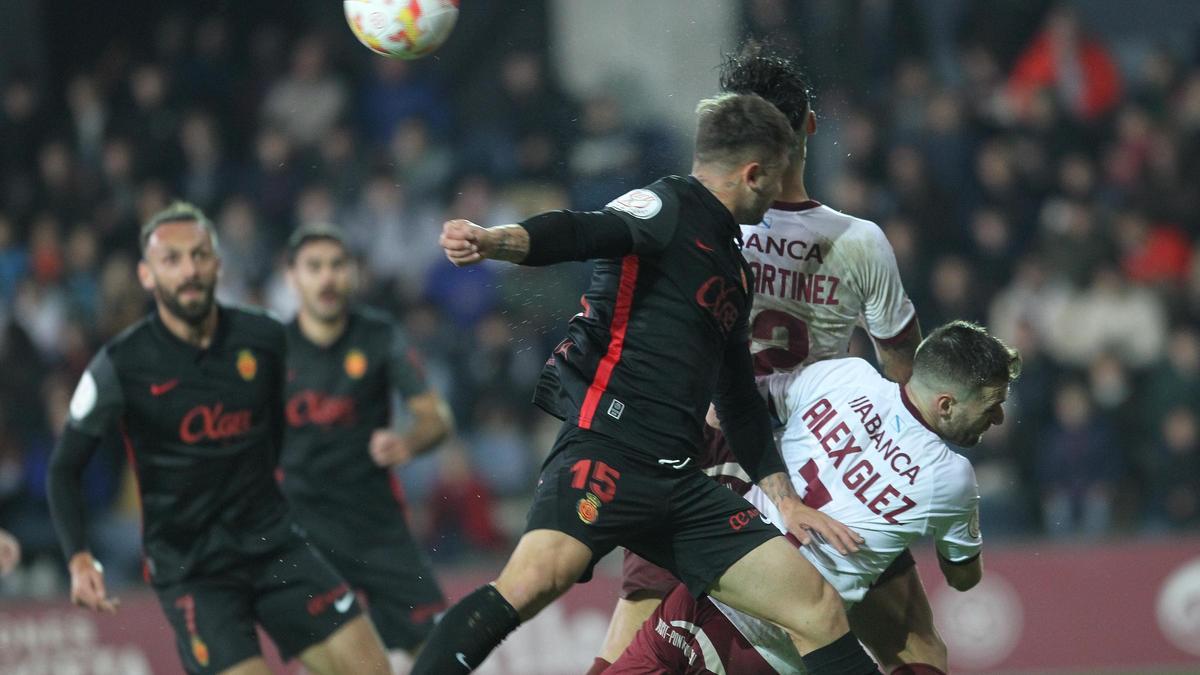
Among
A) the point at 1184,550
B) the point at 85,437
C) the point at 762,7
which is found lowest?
the point at 1184,550

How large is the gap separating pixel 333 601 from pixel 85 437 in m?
1.08

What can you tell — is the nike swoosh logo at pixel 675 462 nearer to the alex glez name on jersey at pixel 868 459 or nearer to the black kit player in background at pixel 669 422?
the black kit player in background at pixel 669 422

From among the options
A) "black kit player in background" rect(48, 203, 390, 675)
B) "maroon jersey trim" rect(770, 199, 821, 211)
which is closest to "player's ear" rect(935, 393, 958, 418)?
"maroon jersey trim" rect(770, 199, 821, 211)

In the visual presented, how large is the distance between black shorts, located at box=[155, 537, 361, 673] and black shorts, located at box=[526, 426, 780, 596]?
1646 millimetres

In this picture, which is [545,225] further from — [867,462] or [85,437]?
[85,437]

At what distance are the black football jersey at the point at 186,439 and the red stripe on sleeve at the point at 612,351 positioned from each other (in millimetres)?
1939

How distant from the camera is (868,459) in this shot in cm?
468

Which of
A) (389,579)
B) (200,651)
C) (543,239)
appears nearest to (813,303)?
(543,239)

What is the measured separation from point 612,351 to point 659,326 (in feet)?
0.50

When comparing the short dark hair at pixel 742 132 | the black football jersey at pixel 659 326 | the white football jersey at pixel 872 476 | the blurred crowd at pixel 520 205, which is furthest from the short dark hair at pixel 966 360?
the blurred crowd at pixel 520 205

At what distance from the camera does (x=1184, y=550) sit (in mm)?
9266

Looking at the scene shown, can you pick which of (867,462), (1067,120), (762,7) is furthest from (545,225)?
(1067,120)

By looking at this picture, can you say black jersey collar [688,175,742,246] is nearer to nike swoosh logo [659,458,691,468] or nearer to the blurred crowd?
nike swoosh logo [659,458,691,468]

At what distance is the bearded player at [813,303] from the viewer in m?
5.04
